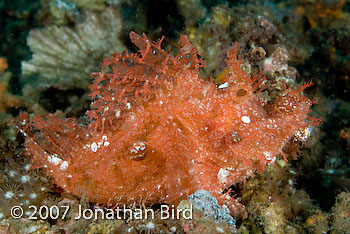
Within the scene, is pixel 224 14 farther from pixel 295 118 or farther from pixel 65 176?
pixel 65 176

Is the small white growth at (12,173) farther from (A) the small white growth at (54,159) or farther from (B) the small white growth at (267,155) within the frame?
(B) the small white growth at (267,155)

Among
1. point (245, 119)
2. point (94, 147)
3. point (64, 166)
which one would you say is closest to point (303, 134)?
point (245, 119)

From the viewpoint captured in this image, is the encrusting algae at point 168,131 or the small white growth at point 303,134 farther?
the small white growth at point 303,134

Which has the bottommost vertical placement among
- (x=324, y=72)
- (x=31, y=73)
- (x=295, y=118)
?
(x=324, y=72)

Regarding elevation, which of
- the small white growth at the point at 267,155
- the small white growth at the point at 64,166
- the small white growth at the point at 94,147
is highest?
the small white growth at the point at 94,147

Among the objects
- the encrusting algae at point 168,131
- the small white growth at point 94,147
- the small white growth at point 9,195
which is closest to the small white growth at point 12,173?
the small white growth at point 9,195

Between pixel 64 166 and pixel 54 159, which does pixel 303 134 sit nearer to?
pixel 64 166

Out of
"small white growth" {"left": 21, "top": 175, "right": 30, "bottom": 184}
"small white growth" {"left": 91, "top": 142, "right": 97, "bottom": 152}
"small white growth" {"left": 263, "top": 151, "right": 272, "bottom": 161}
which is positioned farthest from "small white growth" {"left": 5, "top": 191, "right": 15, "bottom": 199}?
"small white growth" {"left": 263, "top": 151, "right": 272, "bottom": 161}

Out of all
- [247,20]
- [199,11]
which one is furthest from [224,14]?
[199,11]
